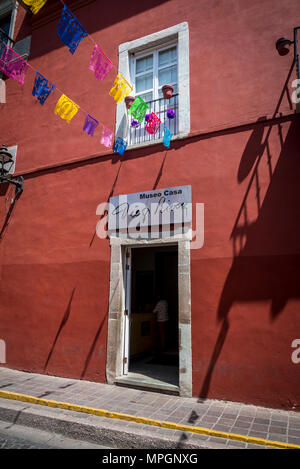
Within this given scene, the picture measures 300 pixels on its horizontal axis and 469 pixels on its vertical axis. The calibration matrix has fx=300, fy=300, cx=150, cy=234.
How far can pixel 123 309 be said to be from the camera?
5.64m

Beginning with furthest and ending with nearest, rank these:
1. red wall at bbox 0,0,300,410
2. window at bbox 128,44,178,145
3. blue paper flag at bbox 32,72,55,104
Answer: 1. window at bbox 128,44,178,145
2. blue paper flag at bbox 32,72,55,104
3. red wall at bbox 0,0,300,410

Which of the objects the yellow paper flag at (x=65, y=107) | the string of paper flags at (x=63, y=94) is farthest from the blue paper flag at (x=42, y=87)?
the yellow paper flag at (x=65, y=107)

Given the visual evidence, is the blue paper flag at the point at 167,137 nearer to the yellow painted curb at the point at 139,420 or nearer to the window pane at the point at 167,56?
the window pane at the point at 167,56

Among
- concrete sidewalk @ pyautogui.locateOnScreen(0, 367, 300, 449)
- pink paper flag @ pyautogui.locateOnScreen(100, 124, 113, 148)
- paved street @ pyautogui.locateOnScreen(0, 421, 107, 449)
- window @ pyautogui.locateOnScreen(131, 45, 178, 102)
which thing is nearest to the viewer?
concrete sidewalk @ pyautogui.locateOnScreen(0, 367, 300, 449)

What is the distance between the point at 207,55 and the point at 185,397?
5.97 meters

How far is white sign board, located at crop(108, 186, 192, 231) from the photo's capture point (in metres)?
5.26

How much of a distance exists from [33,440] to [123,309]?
2408 mm

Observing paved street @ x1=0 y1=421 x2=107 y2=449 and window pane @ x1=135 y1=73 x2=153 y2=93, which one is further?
window pane @ x1=135 y1=73 x2=153 y2=93

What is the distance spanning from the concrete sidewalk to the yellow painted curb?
3 cm

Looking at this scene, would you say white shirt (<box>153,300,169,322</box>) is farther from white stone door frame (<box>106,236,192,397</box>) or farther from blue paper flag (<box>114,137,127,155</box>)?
blue paper flag (<box>114,137,127,155</box>)

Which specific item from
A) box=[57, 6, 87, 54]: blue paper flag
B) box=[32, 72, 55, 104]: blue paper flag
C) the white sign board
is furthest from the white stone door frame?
box=[57, 6, 87, 54]: blue paper flag

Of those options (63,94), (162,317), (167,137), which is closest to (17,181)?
(63,94)

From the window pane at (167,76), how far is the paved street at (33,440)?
20.8 feet

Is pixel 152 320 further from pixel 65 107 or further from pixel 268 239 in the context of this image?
pixel 65 107
